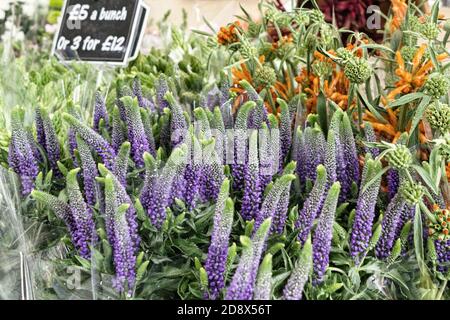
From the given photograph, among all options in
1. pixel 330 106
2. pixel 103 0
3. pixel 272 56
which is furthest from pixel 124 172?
pixel 103 0

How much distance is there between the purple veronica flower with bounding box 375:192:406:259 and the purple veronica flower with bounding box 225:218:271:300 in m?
0.19

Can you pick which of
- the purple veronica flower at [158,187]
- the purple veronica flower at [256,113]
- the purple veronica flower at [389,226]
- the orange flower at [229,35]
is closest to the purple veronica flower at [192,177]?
the purple veronica flower at [158,187]

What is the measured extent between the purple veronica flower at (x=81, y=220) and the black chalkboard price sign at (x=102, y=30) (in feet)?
2.59

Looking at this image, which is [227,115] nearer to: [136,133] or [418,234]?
[136,133]

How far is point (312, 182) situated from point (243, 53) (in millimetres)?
294

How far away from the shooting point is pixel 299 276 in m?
0.63

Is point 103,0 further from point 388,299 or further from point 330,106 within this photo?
point 388,299

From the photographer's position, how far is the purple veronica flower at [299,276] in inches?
24.4

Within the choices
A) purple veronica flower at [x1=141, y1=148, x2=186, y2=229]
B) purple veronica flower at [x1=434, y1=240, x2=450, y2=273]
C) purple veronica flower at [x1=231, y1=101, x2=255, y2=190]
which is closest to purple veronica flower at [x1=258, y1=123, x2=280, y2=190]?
purple veronica flower at [x1=231, y1=101, x2=255, y2=190]

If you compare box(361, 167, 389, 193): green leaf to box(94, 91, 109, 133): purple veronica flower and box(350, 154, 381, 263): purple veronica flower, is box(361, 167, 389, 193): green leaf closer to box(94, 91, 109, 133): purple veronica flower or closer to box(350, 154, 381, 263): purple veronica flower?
box(350, 154, 381, 263): purple veronica flower

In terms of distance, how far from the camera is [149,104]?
1000 millimetres

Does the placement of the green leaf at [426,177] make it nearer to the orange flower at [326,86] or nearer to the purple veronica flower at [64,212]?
the orange flower at [326,86]

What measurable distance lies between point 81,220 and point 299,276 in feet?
0.92

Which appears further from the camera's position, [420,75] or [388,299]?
[420,75]
